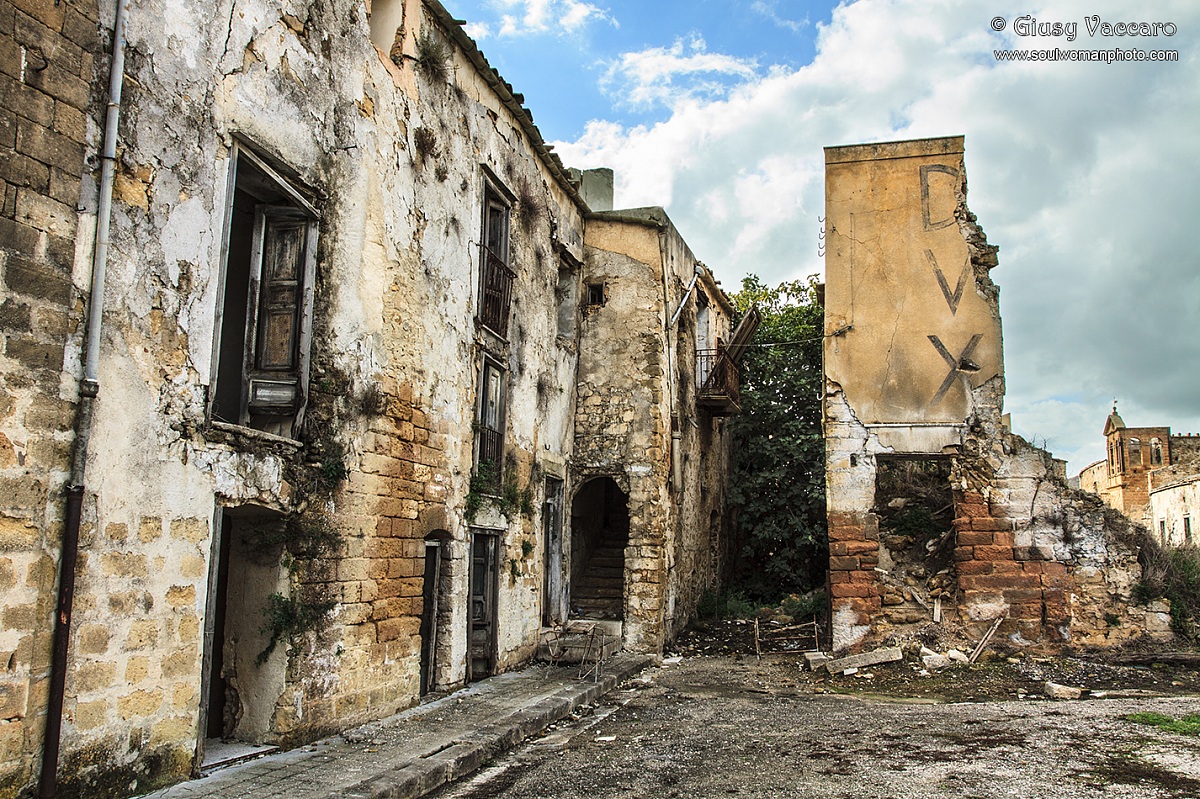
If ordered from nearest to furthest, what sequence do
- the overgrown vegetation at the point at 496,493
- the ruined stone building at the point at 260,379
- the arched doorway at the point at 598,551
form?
the ruined stone building at the point at 260,379 < the overgrown vegetation at the point at 496,493 < the arched doorway at the point at 598,551

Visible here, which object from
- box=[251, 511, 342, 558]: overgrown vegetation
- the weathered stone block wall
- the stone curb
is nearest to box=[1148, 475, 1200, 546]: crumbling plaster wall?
the weathered stone block wall

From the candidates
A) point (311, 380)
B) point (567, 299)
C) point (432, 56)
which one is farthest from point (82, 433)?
point (567, 299)

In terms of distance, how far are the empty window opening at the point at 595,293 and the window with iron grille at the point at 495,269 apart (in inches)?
125

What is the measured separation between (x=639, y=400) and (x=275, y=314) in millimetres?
7614

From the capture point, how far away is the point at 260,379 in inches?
287

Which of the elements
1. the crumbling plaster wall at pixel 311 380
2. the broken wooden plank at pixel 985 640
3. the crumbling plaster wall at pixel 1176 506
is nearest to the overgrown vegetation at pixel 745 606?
the broken wooden plank at pixel 985 640

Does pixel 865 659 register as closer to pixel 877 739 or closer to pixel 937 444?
pixel 937 444

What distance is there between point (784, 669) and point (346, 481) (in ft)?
24.1

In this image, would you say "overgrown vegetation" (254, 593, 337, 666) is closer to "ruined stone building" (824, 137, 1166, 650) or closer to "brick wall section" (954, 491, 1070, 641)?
"ruined stone building" (824, 137, 1166, 650)

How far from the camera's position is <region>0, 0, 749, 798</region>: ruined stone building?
488cm

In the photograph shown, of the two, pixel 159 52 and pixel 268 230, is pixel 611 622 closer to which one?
pixel 268 230

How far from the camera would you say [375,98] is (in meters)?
8.34

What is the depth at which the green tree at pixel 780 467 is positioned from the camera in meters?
18.6

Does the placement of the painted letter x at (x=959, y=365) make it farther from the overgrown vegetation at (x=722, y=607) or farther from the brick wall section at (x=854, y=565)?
the overgrown vegetation at (x=722, y=607)
